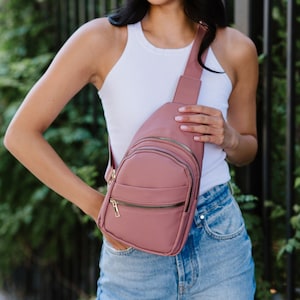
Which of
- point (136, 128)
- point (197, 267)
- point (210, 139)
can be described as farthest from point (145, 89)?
point (197, 267)

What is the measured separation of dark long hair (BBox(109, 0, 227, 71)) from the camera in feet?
6.65

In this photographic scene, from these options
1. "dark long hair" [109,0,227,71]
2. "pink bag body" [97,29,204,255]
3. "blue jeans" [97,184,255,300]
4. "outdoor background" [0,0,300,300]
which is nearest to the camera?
"pink bag body" [97,29,204,255]

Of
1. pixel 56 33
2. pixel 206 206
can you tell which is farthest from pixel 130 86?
pixel 56 33

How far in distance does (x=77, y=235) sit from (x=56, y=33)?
130 centimetres

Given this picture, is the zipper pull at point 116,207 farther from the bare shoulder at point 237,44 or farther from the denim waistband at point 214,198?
the bare shoulder at point 237,44

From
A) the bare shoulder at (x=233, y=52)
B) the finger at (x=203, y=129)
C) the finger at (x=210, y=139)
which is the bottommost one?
the finger at (x=210, y=139)

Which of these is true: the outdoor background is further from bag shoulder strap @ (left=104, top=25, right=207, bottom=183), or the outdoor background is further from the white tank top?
bag shoulder strap @ (left=104, top=25, right=207, bottom=183)

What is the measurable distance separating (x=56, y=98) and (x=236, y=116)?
24.2 inches

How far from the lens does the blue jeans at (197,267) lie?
189cm

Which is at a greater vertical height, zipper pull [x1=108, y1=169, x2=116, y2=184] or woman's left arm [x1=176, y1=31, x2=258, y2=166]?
woman's left arm [x1=176, y1=31, x2=258, y2=166]

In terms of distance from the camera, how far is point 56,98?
76.7 inches

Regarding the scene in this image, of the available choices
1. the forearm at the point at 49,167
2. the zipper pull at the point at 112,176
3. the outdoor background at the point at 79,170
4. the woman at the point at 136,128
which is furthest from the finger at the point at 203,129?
the outdoor background at the point at 79,170

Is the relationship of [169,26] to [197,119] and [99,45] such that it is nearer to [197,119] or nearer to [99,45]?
[99,45]

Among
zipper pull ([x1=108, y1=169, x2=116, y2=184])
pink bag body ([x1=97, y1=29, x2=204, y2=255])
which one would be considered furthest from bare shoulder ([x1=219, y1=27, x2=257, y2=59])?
zipper pull ([x1=108, y1=169, x2=116, y2=184])
